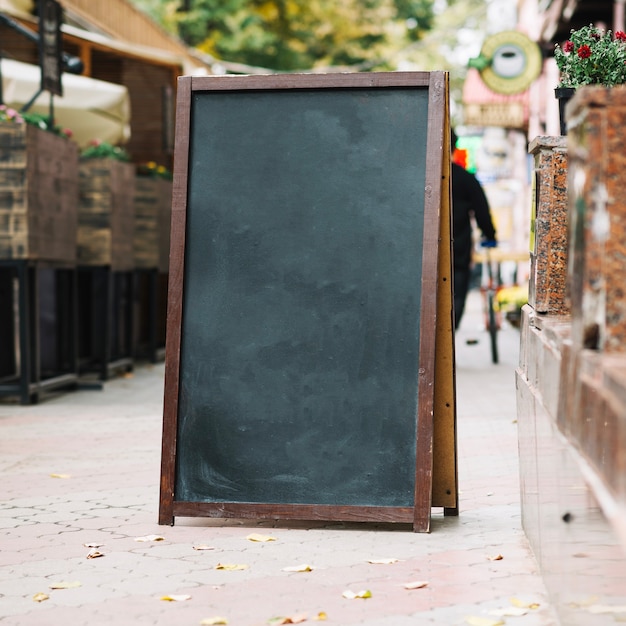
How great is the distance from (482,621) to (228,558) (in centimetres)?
125

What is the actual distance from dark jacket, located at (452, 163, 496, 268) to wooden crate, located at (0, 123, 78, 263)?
11.6 feet

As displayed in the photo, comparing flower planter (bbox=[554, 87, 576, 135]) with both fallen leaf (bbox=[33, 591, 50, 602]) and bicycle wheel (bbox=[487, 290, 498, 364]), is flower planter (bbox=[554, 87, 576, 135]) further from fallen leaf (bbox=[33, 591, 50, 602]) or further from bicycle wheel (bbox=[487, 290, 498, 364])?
bicycle wheel (bbox=[487, 290, 498, 364])

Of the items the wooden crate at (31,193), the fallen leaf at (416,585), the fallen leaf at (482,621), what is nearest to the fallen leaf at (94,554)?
the fallen leaf at (416,585)

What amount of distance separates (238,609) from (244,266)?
64.0 inches

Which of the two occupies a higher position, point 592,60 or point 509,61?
point 509,61

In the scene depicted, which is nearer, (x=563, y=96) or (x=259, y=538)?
(x=259, y=538)

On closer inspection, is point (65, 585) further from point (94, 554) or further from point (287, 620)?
point (287, 620)

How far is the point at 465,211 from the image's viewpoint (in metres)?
11.9

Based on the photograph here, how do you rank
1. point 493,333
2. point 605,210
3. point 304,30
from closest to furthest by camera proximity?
1. point 605,210
2. point 493,333
3. point 304,30

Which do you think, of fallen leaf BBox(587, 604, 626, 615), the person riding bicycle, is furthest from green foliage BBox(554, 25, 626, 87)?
the person riding bicycle

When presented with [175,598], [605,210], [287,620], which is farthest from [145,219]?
[605,210]

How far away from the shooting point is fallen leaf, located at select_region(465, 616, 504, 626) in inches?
149

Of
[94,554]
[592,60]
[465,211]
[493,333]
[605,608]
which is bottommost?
[94,554]

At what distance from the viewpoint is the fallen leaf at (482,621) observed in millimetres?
3787
